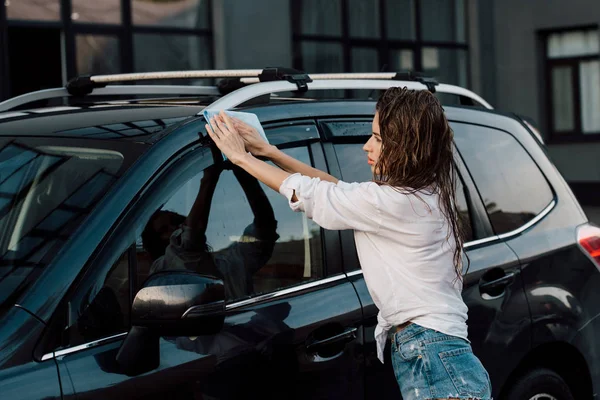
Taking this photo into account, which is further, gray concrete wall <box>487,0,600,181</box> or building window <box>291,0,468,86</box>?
gray concrete wall <box>487,0,600,181</box>

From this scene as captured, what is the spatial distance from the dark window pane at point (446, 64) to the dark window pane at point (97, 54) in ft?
21.3

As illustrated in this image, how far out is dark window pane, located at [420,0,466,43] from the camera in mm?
16922

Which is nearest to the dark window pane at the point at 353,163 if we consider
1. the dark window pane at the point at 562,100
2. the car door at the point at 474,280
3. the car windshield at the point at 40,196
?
the car door at the point at 474,280

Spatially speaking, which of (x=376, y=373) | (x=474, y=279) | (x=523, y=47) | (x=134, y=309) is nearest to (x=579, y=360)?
(x=474, y=279)

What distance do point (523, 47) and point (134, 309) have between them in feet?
54.7

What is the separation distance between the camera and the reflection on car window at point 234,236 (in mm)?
2648

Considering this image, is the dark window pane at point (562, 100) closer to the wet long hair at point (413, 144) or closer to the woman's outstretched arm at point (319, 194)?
the wet long hair at point (413, 144)

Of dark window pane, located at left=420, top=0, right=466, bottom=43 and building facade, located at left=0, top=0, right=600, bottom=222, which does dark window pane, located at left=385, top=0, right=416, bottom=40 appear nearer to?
building facade, located at left=0, top=0, right=600, bottom=222

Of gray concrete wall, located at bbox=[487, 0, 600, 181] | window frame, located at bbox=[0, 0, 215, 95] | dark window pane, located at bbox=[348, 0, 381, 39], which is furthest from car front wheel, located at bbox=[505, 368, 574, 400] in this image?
gray concrete wall, located at bbox=[487, 0, 600, 181]

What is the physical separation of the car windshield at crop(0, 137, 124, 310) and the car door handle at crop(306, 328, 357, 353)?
2.49ft

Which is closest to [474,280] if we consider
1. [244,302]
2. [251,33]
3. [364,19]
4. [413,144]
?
Result: [413,144]

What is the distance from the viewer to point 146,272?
8.37ft

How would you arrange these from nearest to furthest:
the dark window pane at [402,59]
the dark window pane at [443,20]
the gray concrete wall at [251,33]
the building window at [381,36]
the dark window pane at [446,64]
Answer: the gray concrete wall at [251,33] → the building window at [381,36] → the dark window pane at [402,59] → the dark window pane at [443,20] → the dark window pane at [446,64]

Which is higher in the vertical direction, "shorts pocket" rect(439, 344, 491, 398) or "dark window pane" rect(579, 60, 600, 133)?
"dark window pane" rect(579, 60, 600, 133)
